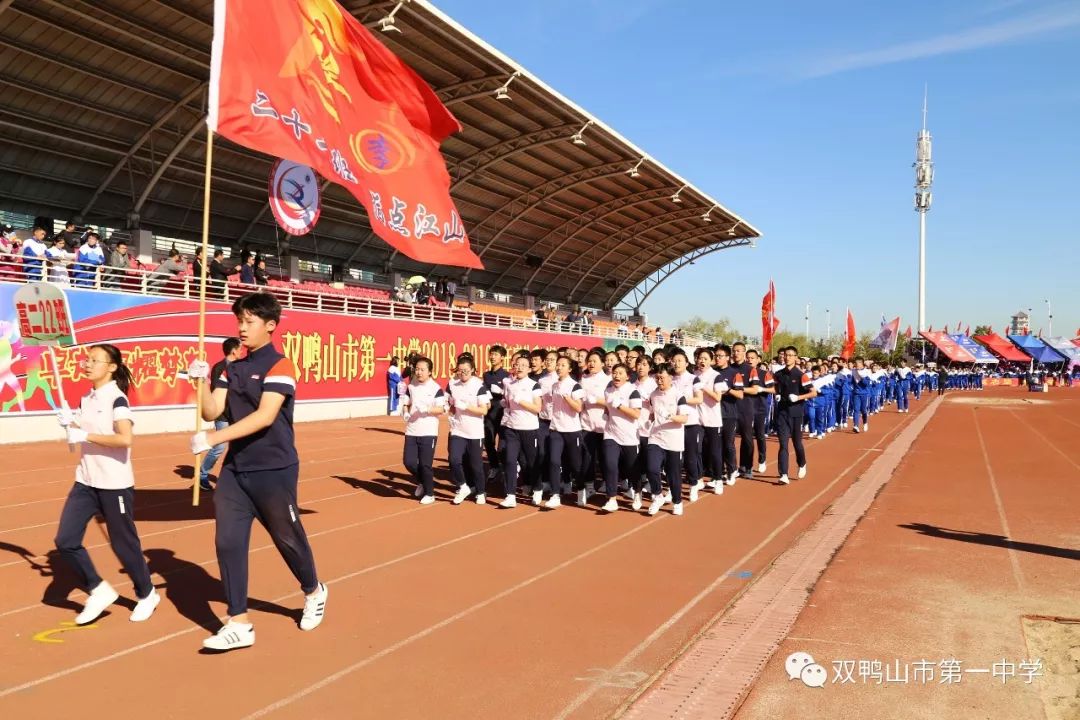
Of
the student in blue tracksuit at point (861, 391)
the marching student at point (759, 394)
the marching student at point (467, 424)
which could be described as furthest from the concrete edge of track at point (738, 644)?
the student in blue tracksuit at point (861, 391)

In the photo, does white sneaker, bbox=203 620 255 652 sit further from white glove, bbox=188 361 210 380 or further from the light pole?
the light pole

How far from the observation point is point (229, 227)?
2950 cm

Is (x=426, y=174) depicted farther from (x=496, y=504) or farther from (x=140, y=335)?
(x=140, y=335)

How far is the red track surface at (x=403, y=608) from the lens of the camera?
3.91 meters

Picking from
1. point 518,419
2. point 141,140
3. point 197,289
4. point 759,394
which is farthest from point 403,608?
point 141,140

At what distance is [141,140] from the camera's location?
24062 mm

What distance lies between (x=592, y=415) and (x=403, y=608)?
4.88m

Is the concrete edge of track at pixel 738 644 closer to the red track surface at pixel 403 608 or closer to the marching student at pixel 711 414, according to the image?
the red track surface at pixel 403 608

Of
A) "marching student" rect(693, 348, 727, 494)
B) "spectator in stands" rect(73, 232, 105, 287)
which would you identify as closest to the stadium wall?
"spectator in stands" rect(73, 232, 105, 287)

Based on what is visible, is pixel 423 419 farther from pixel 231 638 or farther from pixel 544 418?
pixel 231 638

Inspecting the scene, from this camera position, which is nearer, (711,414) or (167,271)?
(711,414)

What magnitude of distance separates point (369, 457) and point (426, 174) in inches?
236

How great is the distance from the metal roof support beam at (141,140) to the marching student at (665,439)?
758 inches

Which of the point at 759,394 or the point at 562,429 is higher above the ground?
the point at 759,394
